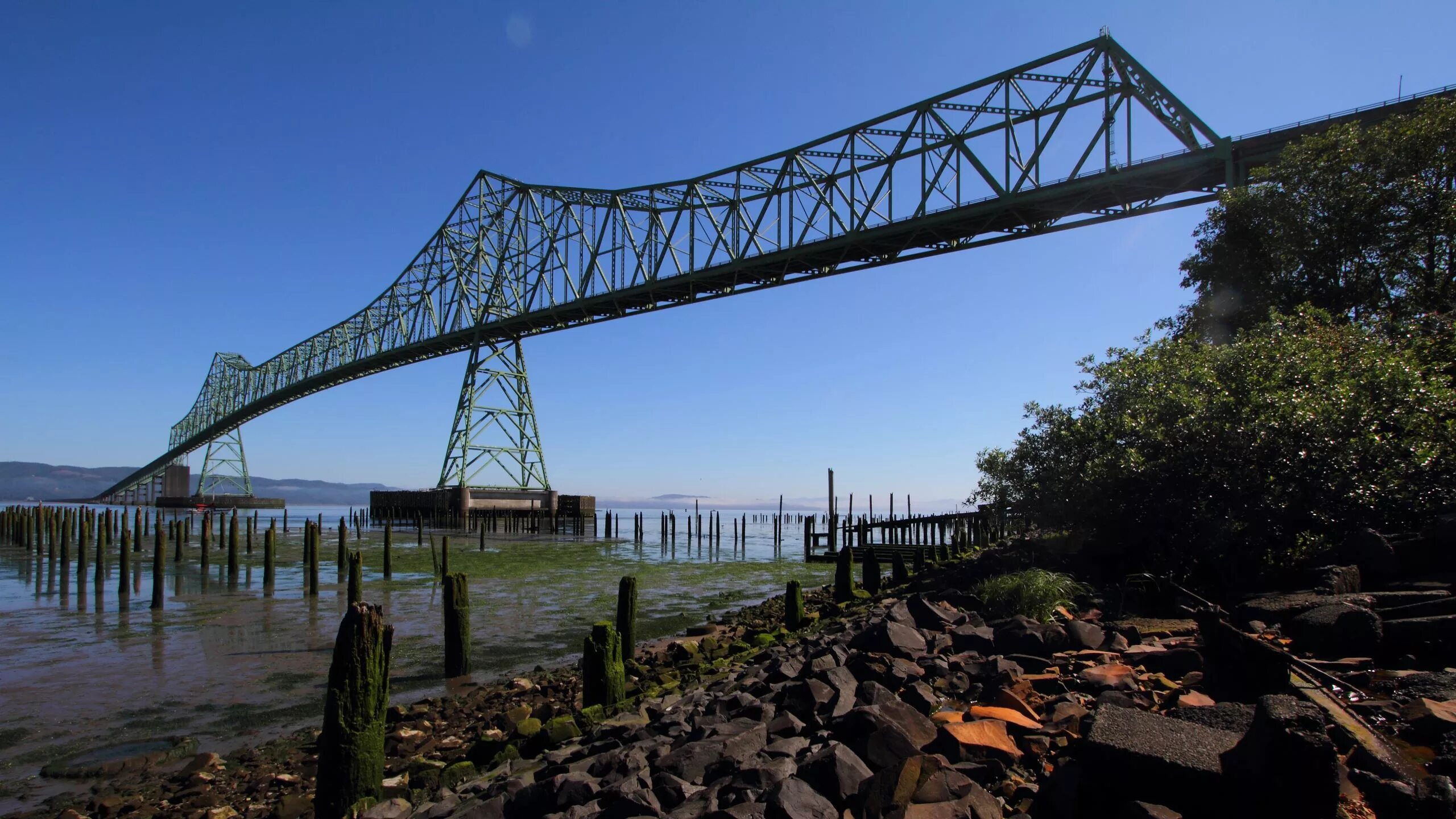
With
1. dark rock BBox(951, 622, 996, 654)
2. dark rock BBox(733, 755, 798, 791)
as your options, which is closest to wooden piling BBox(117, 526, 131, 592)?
dark rock BBox(951, 622, 996, 654)

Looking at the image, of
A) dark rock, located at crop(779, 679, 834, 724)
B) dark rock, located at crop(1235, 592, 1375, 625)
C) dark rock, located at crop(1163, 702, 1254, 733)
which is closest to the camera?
dark rock, located at crop(1163, 702, 1254, 733)

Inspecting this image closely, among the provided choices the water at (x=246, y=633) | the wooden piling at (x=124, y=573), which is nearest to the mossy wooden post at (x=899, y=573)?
the water at (x=246, y=633)

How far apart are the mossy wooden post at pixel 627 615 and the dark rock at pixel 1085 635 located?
6911 mm

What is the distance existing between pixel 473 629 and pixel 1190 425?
47.2ft

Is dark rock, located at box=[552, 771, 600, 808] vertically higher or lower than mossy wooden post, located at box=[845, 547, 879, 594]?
higher

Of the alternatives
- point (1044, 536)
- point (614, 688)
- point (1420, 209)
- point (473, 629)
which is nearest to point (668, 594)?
point (473, 629)

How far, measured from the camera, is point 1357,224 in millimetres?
17547

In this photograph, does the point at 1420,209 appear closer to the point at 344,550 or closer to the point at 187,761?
the point at 187,761

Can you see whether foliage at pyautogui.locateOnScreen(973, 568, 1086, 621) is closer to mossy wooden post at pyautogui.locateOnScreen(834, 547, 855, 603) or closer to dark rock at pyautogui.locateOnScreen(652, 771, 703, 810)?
mossy wooden post at pyautogui.locateOnScreen(834, 547, 855, 603)

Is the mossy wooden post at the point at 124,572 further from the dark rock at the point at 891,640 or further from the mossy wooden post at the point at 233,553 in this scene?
the dark rock at the point at 891,640

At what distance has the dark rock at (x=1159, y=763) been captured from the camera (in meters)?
3.82

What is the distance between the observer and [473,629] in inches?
662

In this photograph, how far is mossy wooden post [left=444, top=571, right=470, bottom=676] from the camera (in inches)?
486

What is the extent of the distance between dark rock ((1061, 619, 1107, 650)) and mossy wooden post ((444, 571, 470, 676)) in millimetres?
8956
